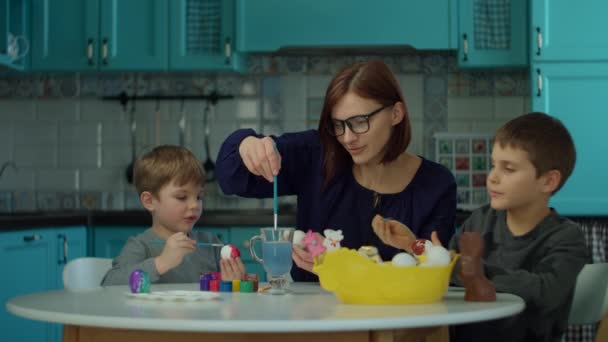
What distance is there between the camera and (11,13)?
4.64m

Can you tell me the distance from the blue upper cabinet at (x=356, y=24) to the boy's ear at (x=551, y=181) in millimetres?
2234

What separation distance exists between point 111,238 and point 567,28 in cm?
216

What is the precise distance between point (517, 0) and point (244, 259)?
168cm

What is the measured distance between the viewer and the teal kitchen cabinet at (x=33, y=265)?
374 centimetres

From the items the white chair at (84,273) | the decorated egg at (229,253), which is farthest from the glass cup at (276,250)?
the white chair at (84,273)

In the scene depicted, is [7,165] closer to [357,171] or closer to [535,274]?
[357,171]

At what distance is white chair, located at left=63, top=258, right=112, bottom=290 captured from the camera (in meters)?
Result: 2.19

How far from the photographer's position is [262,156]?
6.77ft

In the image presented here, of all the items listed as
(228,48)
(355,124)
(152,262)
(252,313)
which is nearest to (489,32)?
(228,48)

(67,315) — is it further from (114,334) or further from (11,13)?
(11,13)

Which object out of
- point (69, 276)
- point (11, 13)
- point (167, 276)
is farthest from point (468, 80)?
point (69, 276)

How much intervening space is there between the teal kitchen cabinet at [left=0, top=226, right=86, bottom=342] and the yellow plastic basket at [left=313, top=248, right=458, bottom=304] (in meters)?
2.27

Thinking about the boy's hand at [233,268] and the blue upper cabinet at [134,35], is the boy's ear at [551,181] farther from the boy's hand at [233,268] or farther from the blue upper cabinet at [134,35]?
the blue upper cabinet at [134,35]

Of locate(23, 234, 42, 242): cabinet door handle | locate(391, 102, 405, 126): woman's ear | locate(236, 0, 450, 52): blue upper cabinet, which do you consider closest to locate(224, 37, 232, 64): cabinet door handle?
locate(236, 0, 450, 52): blue upper cabinet
